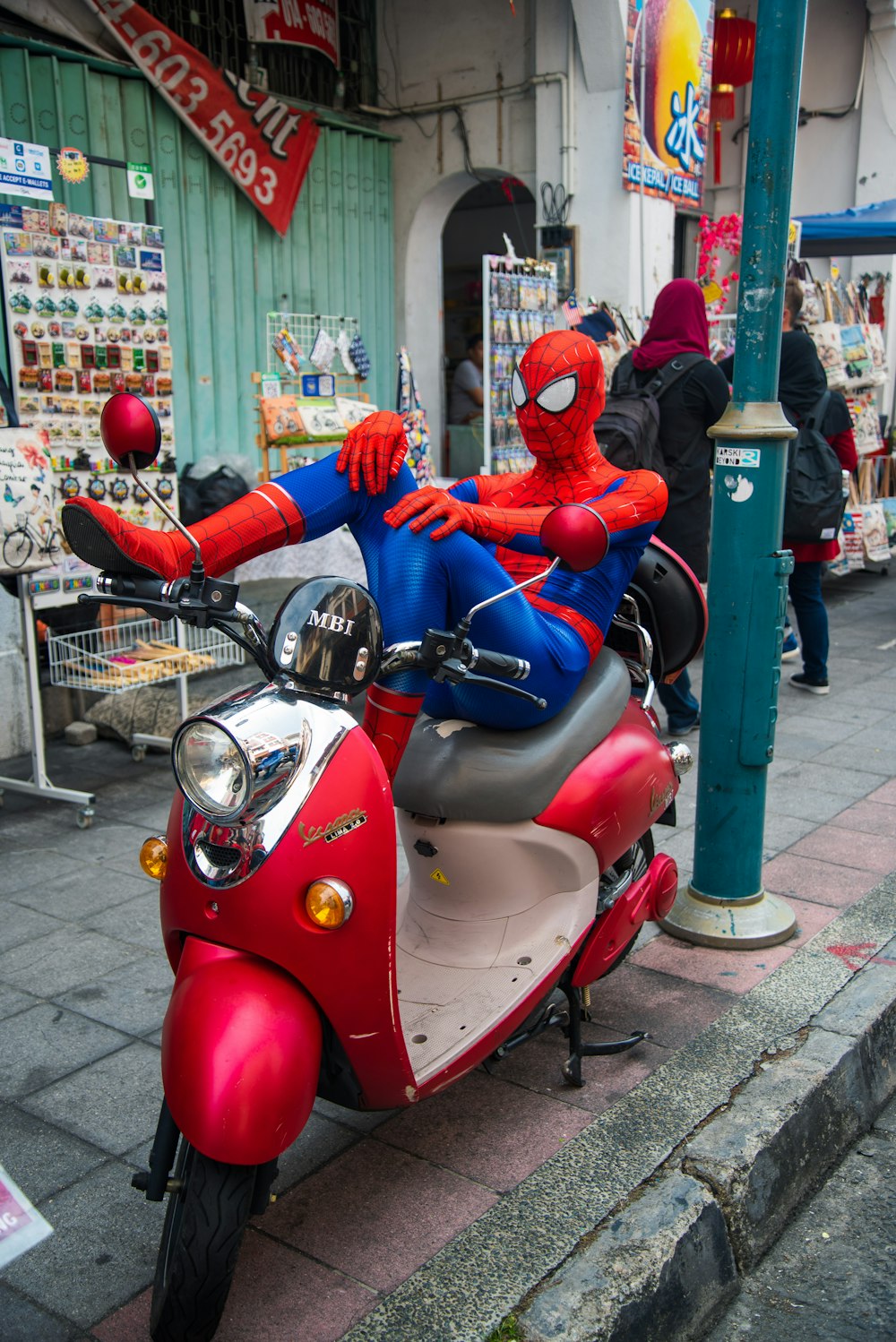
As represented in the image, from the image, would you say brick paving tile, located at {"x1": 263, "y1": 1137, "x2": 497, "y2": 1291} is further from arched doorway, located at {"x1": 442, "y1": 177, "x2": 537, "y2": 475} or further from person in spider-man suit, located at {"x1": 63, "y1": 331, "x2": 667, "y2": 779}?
arched doorway, located at {"x1": 442, "y1": 177, "x2": 537, "y2": 475}

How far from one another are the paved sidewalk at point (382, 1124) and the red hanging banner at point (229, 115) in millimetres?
4536

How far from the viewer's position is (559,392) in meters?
3.06

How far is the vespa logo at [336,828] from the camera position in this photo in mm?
2051

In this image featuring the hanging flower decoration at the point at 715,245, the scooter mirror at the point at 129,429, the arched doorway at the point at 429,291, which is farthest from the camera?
the arched doorway at the point at 429,291

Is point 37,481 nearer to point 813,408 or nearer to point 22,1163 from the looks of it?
point 22,1163

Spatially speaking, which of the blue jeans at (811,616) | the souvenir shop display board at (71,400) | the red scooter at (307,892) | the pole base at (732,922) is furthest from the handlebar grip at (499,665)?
the blue jeans at (811,616)

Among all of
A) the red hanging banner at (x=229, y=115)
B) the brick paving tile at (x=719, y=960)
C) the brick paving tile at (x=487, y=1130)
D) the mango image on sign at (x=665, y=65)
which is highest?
the mango image on sign at (x=665, y=65)

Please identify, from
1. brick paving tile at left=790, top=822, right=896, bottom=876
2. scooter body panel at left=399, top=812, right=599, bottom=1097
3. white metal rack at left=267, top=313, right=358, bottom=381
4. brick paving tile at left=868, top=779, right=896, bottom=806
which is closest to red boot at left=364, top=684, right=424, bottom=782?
scooter body panel at left=399, top=812, right=599, bottom=1097

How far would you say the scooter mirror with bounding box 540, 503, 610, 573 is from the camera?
2.23m

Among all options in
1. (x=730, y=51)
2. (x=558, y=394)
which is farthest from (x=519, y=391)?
(x=730, y=51)

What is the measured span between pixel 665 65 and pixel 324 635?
24.8 ft

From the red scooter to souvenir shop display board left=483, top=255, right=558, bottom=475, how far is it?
4.21 metres

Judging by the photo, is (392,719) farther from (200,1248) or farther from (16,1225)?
(16,1225)

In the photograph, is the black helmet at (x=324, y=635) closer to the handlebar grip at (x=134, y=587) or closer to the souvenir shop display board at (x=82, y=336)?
the handlebar grip at (x=134, y=587)
